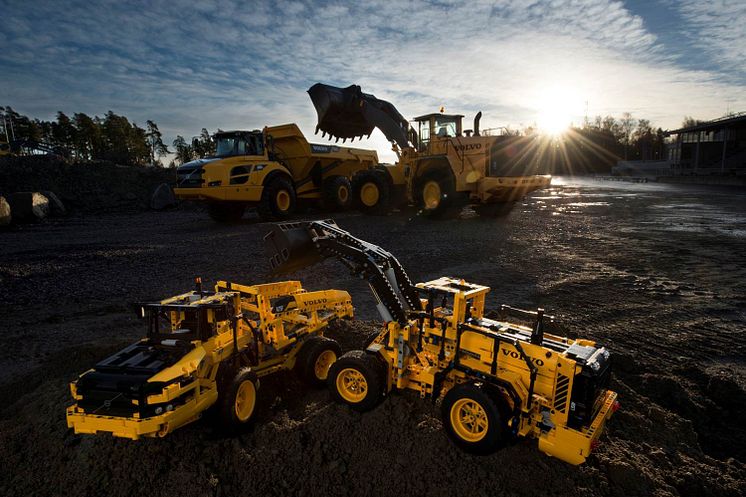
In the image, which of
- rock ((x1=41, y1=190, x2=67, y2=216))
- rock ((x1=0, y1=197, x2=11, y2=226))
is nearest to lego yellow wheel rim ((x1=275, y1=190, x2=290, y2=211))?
rock ((x1=0, y1=197, x2=11, y2=226))

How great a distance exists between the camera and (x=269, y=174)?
15469 mm

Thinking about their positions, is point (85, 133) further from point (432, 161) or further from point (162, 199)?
point (432, 161)

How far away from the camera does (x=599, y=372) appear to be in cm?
334

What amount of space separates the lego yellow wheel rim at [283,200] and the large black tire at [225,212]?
1.56m

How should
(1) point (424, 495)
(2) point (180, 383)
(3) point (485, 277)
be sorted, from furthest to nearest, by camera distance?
1. (3) point (485, 277)
2. (2) point (180, 383)
3. (1) point (424, 495)

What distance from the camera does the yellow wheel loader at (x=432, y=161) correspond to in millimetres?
14844

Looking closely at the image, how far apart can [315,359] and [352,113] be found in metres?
14.4

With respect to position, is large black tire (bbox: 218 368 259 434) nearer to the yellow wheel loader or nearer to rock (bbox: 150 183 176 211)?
the yellow wheel loader

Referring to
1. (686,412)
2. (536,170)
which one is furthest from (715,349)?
(536,170)

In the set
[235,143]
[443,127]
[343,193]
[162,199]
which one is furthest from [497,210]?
[162,199]

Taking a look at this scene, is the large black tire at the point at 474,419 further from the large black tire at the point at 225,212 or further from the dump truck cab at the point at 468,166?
the large black tire at the point at 225,212

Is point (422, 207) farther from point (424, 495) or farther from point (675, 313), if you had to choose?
point (424, 495)

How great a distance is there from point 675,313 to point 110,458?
7.86 meters

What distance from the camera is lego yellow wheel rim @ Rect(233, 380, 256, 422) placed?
418cm
